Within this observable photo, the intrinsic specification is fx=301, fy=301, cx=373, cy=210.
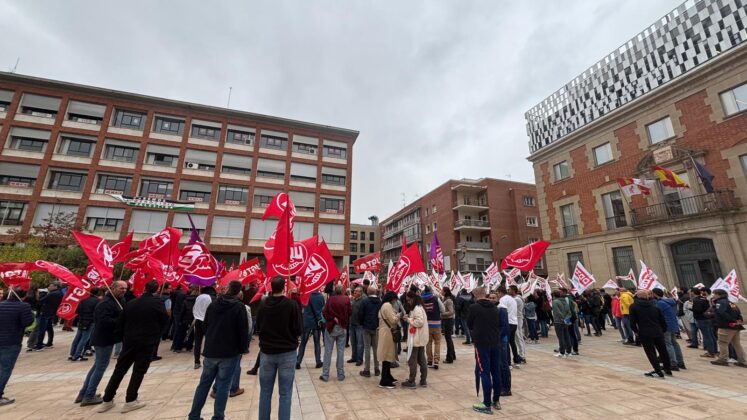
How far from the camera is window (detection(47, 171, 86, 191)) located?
2697 centimetres

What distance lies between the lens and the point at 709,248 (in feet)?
48.3

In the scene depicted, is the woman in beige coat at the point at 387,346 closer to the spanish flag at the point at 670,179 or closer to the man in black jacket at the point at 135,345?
the man in black jacket at the point at 135,345

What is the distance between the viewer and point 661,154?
16656 mm

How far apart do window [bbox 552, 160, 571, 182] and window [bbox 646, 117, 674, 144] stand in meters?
5.04

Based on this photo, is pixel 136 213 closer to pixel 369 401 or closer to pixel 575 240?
pixel 369 401

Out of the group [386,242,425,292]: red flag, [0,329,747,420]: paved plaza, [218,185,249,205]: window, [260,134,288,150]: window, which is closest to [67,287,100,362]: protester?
[0,329,747,420]: paved plaza

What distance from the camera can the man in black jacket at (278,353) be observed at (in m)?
3.71

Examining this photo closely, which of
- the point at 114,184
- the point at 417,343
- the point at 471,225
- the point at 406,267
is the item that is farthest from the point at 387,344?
the point at 471,225

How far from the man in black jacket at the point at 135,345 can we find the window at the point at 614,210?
75.2ft

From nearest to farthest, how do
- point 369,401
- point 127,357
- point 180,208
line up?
point 127,357 < point 369,401 < point 180,208

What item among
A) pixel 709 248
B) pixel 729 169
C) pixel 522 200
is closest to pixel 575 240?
pixel 709 248

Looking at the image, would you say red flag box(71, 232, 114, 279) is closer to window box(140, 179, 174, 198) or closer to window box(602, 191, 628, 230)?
window box(602, 191, 628, 230)

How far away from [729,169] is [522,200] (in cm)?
2475

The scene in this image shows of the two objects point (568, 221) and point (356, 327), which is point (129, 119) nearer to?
point (356, 327)
